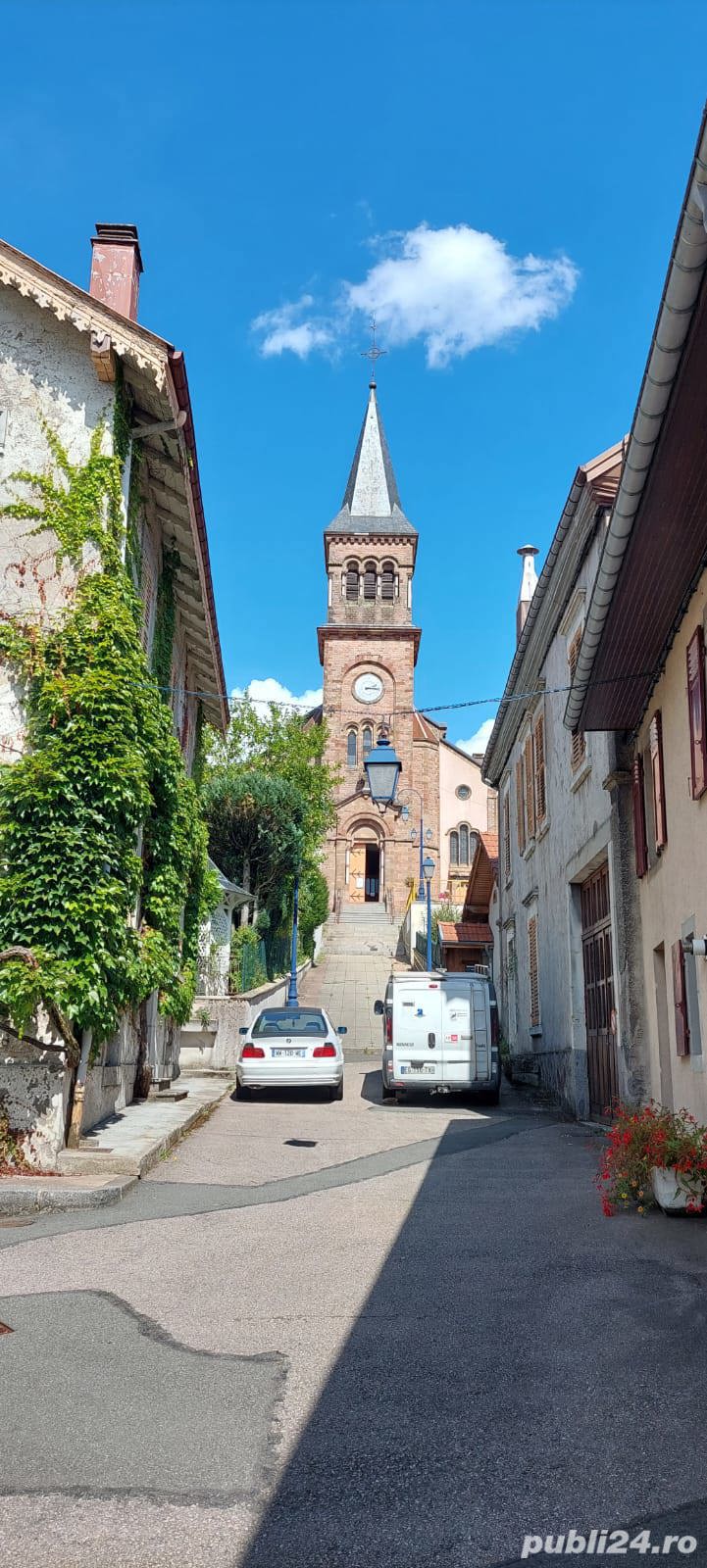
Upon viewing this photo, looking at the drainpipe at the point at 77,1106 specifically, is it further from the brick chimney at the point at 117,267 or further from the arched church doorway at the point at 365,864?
the arched church doorway at the point at 365,864

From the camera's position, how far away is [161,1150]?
11.0 m

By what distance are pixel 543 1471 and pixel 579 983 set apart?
12326 mm

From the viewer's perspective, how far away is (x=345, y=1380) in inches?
181

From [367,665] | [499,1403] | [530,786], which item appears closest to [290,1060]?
[530,786]

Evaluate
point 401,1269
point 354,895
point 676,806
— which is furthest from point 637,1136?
point 354,895

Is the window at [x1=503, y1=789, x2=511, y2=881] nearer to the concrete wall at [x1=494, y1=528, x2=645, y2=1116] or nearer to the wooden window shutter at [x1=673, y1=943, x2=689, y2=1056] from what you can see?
the concrete wall at [x1=494, y1=528, x2=645, y2=1116]

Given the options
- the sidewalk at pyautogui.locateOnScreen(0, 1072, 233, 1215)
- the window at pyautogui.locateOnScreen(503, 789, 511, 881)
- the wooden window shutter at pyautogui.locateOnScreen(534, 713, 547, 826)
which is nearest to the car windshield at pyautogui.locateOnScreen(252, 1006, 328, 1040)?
the sidewalk at pyautogui.locateOnScreen(0, 1072, 233, 1215)

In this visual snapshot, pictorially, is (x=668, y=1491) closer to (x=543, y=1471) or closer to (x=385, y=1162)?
(x=543, y=1471)

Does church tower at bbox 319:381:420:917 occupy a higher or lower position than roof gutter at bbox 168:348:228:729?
higher

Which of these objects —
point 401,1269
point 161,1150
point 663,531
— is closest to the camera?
point 401,1269

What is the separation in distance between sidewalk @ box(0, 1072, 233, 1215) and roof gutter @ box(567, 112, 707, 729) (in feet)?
18.4

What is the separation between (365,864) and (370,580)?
50.6 feet

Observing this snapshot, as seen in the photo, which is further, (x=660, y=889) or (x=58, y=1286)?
(x=660, y=889)

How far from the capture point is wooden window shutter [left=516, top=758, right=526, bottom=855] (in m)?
21.6
